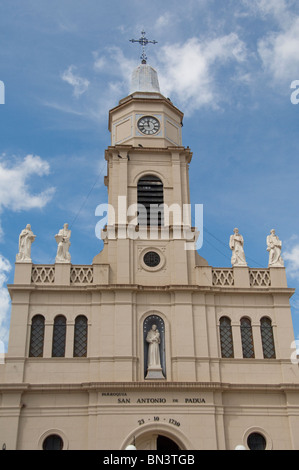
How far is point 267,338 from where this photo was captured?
28812 mm

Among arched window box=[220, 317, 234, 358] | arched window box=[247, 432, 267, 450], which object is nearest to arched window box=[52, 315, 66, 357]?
arched window box=[220, 317, 234, 358]

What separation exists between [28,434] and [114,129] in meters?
17.9

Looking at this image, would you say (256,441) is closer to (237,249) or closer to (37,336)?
(237,249)

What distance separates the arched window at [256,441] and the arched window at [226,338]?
12.4 ft

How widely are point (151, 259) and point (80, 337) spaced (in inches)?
211

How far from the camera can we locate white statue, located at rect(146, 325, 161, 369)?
27391mm

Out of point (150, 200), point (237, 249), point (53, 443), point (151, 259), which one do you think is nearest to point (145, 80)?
point (150, 200)

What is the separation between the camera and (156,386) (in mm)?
26453

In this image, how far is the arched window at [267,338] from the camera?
2842 cm

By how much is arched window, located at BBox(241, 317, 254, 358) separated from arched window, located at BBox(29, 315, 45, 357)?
9702 mm

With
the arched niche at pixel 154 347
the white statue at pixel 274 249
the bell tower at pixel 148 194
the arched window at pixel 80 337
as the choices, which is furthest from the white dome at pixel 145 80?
the arched window at pixel 80 337

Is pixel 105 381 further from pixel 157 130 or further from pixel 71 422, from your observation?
pixel 157 130

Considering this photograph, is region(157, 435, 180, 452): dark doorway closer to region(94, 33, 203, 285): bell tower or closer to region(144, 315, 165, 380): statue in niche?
region(144, 315, 165, 380): statue in niche

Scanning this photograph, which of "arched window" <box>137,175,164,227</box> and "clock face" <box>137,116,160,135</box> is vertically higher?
"clock face" <box>137,116,160,135</box>
